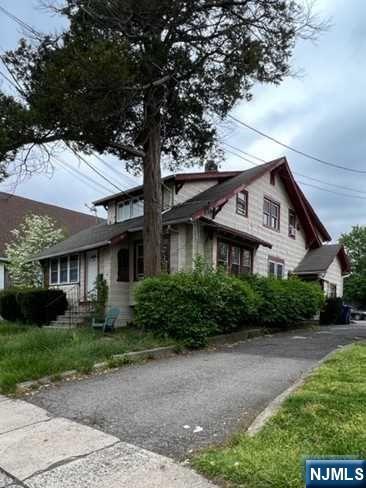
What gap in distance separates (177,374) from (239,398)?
208 centimetres

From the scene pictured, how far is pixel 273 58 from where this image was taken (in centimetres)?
1427

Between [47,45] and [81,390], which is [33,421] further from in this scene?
[47,45]

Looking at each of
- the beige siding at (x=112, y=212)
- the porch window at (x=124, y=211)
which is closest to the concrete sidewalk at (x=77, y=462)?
the porch window at (x=124, y=211)

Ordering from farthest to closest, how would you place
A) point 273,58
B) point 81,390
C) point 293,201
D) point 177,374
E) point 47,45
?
point 293,201
point 273,58
point 47,45
point 177,374
point 81,390

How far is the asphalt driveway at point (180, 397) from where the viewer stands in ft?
16.3

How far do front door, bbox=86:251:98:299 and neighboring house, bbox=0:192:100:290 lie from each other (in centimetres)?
955

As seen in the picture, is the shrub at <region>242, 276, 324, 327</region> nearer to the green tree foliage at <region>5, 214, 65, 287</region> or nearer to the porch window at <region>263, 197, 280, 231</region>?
the porch window at <region>263, 197, 280, 231</region>

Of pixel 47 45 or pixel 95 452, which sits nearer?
pixel 95 452

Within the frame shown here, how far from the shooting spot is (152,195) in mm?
14172

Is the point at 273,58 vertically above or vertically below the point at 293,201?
above

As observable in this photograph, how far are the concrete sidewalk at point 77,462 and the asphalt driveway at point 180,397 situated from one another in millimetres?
235

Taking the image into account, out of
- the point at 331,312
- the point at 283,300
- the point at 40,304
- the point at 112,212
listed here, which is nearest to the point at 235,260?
the point at 283,300

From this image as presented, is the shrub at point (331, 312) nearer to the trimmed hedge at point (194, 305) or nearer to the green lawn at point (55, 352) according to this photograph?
the trimmed hedge at point (194, 305)

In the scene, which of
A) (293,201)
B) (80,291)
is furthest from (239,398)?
(293,201)
